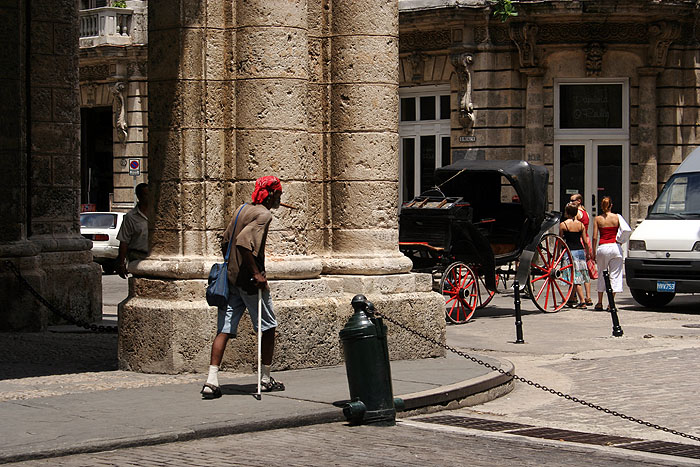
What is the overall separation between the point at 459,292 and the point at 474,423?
8.28 metres

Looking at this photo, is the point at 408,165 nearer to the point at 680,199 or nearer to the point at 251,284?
the point at 680,199

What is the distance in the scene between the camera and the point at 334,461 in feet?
24.8

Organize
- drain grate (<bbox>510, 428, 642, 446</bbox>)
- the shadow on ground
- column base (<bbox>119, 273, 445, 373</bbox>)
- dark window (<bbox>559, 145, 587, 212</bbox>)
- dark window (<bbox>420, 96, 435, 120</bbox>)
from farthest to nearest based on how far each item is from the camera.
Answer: dark window (<bbox>420, 96, 435, 120</bbox>) < dark window (<bbox>559, 145, 587, 212</bbox>) < the shadow on ground < column base (<bbox>119, 273, 445, 373</bbox>) < drain grate (<bbox>510, 428, 642, 446</bbox>)

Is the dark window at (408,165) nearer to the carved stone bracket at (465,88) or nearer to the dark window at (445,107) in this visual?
Result: the dark window at (445,107)

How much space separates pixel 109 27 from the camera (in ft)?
125

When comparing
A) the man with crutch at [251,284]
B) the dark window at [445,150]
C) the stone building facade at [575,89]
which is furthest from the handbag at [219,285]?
the dark window at [445,150]

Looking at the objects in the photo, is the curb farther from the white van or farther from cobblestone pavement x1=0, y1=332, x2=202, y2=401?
the white van

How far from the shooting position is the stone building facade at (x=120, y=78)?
37.9 metres

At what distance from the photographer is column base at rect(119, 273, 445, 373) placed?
36.3 feet

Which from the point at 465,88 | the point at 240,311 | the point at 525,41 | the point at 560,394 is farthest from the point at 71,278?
the point at 525,41

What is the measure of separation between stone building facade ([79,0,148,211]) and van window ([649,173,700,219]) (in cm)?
2009

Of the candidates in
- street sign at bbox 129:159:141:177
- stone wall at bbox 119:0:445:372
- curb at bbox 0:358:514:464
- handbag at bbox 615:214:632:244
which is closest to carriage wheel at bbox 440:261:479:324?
handbag at bbox 615:214:632:244

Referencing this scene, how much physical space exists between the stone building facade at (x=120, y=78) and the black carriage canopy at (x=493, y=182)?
18617 mm

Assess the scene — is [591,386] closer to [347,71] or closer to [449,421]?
[449,421]
